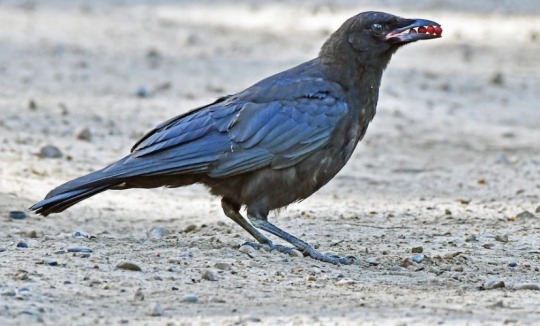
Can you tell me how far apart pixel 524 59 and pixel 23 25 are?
5681mm

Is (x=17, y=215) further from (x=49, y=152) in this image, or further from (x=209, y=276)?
(x=209, y=276)

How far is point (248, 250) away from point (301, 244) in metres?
0.30

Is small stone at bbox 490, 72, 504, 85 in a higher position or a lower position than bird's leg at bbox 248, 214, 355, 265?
higher

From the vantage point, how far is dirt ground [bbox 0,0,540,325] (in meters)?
5.71

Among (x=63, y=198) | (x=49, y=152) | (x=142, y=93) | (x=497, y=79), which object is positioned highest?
(x=497, y=79)

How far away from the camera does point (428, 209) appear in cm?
844

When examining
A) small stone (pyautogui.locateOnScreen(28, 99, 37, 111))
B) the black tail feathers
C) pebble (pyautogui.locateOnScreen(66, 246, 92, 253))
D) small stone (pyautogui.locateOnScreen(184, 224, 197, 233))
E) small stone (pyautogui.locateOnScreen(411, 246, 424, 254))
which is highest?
small stone (pyautogui.locateOnScreen(28, 99, 37, 111))

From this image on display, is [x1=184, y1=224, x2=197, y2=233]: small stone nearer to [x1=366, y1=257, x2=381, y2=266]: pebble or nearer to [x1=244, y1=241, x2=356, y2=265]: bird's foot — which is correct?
[x1=244, y1=241, x2=356, y2=265]: bird's foot

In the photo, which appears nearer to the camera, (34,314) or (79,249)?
(34,314)

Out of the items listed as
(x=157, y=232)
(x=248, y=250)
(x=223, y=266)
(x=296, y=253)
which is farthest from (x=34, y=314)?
(x=157, y=232)

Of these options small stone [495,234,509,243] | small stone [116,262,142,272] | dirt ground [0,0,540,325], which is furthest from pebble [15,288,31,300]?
small stone [495,234,509,243]

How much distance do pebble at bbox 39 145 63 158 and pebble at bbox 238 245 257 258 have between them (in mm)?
3088

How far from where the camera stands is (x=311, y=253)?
6.81 metres

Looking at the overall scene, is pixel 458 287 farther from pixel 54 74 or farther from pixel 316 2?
pixel 316 2
